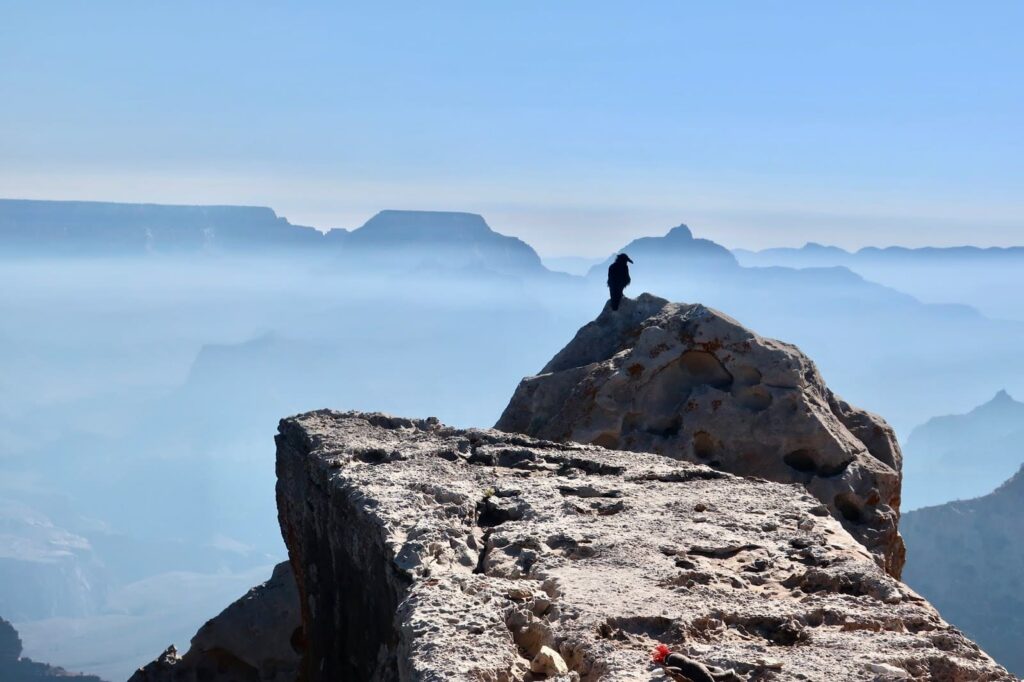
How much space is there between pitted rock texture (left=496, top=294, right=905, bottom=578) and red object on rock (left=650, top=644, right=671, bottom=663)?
5.44m

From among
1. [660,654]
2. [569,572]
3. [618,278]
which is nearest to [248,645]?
[618,278]

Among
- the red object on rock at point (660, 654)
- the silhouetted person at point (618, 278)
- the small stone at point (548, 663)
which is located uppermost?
the silhouetted person at point (618, 278)

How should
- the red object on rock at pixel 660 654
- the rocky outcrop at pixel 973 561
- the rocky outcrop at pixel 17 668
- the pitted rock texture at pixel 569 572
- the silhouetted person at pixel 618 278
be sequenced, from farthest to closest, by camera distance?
1. the rocky outcrop at pixel 973 561
2. the rocky outcrop at pixel 17 668
3. the silhouetted person at pixel 618 278
4. the pitted rock texture at pixel 569 572
5. the red object on rock at pixel 660 654

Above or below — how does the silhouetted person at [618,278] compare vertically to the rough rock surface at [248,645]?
above

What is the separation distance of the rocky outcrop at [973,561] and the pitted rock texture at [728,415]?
48457 millimetres

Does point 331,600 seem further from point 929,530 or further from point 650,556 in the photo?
point 929,530

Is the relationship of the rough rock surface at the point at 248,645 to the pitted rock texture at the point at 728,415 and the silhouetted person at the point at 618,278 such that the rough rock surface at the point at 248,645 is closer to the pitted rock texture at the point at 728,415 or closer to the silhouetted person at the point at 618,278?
the pitted rock texture at the point at 728,415

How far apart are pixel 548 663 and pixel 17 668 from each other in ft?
170

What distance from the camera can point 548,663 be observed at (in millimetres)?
4355

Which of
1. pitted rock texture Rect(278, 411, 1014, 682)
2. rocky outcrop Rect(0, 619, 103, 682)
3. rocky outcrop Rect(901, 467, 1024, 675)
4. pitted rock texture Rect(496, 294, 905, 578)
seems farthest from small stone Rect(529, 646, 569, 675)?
rocky outcrop Rect(901, 467, 1024, 675)

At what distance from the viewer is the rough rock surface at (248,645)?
10.8m

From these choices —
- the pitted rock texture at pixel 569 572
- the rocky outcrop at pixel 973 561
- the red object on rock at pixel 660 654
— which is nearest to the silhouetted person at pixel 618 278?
the pitted rock texture at pixel 569 572

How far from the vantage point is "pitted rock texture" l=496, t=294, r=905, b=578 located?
31.7 feet

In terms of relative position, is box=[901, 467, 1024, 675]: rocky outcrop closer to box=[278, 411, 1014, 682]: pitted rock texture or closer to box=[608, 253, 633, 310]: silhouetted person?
box=[608, 253, 633, 310]: silhouetted person
